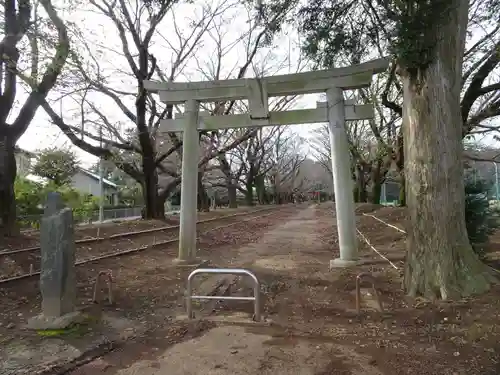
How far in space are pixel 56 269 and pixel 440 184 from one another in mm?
5607

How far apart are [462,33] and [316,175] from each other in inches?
3479

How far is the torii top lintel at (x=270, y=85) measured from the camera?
33.1 feet

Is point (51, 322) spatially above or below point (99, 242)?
below

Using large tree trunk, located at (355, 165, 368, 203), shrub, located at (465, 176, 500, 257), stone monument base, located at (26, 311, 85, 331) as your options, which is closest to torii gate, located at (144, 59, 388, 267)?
shrub, located at (465, 176, 500, 257)

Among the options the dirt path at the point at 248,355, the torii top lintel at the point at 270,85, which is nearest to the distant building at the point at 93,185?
the torii top lintel at the point at 270,85

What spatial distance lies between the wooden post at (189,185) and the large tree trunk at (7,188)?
527 centimetres

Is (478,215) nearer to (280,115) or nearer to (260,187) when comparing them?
(280,115)

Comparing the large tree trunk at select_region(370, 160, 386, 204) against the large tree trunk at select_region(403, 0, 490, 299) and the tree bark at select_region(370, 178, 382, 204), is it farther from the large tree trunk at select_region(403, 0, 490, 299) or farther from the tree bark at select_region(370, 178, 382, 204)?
the large tree trunk at select_region(403, 0, 490, 299)

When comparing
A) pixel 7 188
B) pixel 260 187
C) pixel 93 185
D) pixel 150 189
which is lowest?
pixel 7 188

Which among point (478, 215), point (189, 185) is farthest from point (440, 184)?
point (189, 185)

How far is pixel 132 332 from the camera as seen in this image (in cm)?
584

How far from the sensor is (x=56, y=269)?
227 inches

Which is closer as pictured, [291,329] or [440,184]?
[291,329]

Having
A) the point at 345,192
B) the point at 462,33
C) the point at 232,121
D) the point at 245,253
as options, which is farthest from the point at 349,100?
the point at 245,253
